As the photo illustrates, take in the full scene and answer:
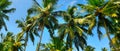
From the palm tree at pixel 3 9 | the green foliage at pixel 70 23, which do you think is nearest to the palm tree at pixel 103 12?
the green foliage at pixel 70 23

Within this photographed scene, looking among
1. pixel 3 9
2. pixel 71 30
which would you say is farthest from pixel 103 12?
pixel 3 9

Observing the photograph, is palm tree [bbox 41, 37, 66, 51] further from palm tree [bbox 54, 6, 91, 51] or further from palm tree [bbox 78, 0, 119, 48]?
palm tree [bbox 78, 0, 119, 48]

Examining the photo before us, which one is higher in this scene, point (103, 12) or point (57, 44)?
point (103, 12)

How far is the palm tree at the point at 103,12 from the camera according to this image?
123 feet

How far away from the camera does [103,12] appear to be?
37719 millimetres

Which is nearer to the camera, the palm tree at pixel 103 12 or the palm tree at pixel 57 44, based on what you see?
the palm tree at pixel 103 12

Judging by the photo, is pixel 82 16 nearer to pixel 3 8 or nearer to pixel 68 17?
pixel 68 17

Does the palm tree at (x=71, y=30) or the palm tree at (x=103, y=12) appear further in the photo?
the palm tree at (x=71, y=30)

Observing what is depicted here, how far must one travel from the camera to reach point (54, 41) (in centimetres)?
4194

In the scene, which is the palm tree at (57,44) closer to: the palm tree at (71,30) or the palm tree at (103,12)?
Answer: the palm tree at (71,30)

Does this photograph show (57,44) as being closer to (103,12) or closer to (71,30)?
(71,30)

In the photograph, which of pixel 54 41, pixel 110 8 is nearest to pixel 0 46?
pixel 54 41

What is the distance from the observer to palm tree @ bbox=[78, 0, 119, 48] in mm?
37531

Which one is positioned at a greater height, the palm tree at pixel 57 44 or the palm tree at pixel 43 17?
the palm tree at pixel 43 17
